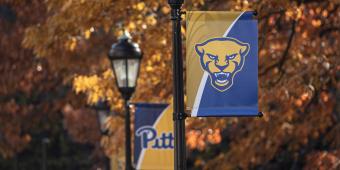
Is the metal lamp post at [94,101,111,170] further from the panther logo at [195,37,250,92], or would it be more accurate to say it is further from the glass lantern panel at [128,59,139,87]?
the panther logo at [195,37,250,92]

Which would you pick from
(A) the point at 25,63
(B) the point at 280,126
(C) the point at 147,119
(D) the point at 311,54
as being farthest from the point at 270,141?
(A) the point at 25,63

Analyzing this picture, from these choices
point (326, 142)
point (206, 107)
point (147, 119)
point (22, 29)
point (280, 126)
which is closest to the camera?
point (206, 107)

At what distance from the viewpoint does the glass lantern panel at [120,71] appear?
1298 cm

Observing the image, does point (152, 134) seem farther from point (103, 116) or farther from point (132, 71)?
point (103, 116)

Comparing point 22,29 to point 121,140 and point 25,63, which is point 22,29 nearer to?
point 25,63

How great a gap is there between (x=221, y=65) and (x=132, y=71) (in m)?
4.97

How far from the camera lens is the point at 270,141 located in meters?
16.5

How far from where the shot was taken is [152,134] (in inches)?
499

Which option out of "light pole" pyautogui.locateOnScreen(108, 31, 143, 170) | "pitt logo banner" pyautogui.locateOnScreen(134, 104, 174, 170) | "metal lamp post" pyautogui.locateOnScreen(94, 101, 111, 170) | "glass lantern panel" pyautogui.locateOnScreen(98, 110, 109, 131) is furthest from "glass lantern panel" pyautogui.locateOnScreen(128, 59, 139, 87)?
"glass lantern panel" pyautogui.locateOnScreen(98, 110, 109, 131)

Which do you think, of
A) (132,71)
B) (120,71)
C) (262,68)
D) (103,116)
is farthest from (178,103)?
(103,116)

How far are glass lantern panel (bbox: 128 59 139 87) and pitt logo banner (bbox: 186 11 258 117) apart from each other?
473cm

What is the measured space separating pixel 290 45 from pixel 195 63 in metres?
6.78

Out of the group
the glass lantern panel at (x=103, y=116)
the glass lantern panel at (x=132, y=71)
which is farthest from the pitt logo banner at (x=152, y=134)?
the glass lantern panel at (x=103, y=116)

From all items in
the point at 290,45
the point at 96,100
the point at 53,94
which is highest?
the point at 290,45
